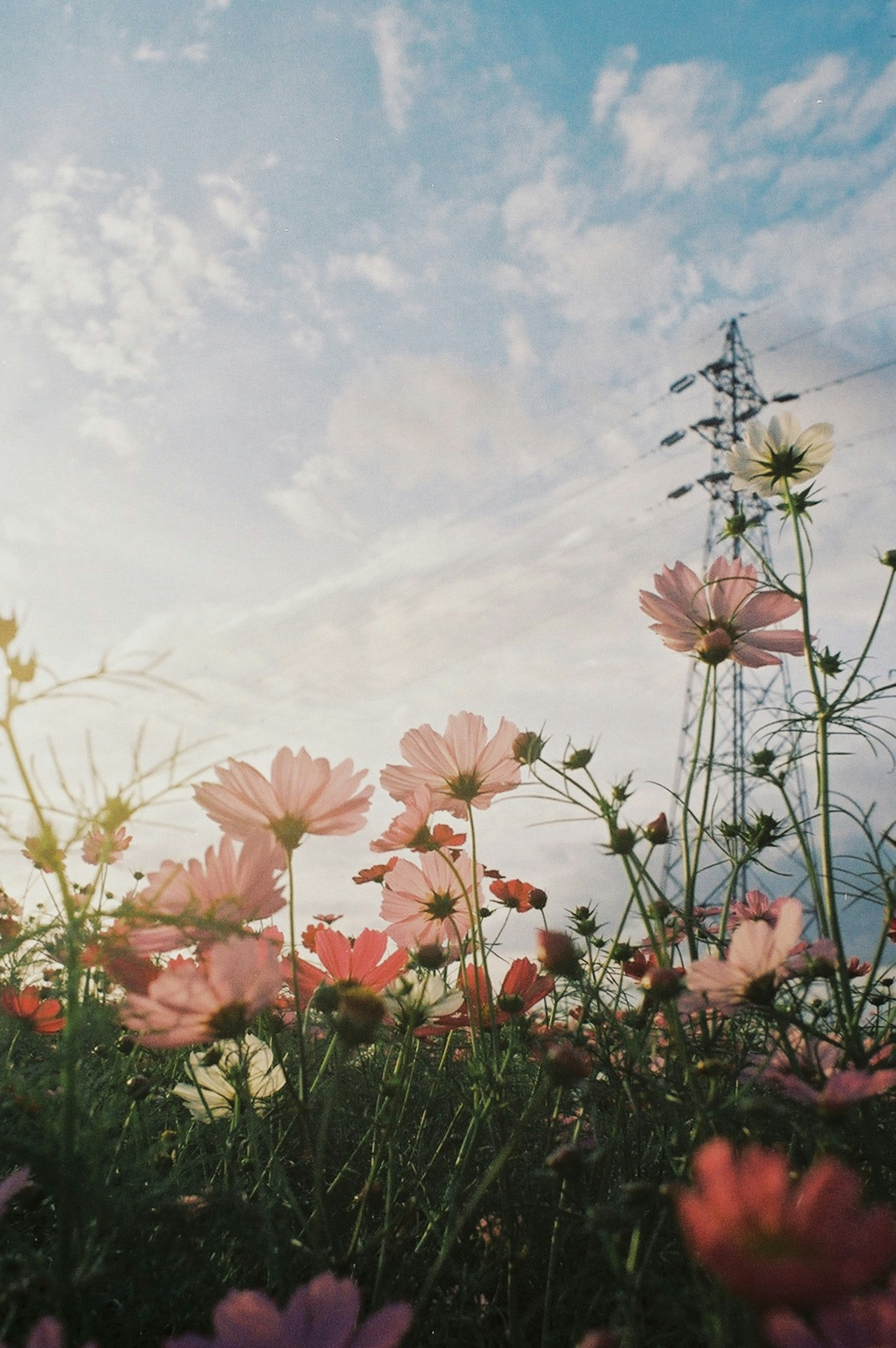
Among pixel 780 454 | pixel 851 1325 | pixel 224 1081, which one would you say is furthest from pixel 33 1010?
pixel 780 454

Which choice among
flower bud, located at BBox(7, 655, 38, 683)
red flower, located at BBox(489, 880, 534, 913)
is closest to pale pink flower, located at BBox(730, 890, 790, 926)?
red flower, located at BBox(489, 880, 534, 913)

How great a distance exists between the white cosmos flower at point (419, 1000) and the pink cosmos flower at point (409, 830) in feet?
0.56

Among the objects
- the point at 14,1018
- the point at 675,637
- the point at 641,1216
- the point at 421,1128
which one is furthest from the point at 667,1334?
the point at 14,1018

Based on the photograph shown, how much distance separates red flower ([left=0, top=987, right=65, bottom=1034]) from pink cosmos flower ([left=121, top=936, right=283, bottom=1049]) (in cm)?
57

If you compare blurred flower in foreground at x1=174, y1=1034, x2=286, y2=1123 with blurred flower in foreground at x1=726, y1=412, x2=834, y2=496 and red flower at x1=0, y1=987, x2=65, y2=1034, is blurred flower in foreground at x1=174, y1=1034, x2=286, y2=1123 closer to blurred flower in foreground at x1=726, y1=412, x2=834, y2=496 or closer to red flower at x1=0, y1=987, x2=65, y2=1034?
red flower at x1=0, y1=987, x2=65, y2=1034

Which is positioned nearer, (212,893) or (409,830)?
(212,893)

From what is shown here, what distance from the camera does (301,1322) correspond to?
0.41 m

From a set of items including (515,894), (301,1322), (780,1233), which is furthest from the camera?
(515,894)

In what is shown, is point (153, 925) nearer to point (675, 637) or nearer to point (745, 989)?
point (745, 989)

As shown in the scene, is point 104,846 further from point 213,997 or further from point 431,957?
point 431,957

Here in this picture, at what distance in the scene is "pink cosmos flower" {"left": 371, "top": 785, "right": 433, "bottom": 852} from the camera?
37.2 inches

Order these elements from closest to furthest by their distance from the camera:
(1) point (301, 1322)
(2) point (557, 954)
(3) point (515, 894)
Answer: (1) point (301, 1322), (2) point (557, 954), (3) point (515, 894)

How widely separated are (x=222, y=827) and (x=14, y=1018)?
0.58 metres

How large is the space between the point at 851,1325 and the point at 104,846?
1.46 feet
